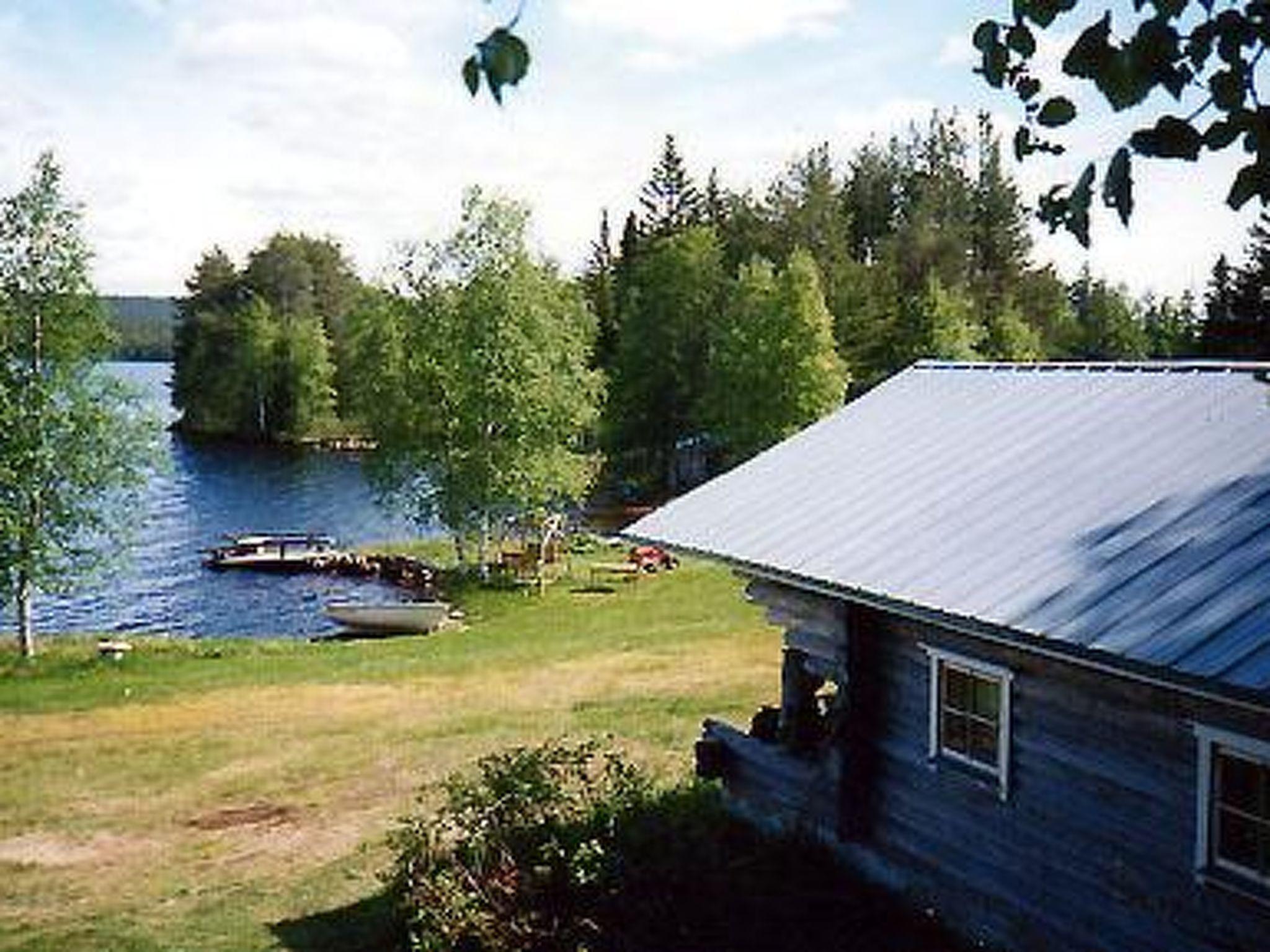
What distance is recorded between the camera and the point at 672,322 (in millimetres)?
80250

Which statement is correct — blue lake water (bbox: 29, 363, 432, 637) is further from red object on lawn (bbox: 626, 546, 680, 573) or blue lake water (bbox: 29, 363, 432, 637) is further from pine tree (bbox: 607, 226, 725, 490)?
pine tree (bbox: 607, 226, 725, 490)

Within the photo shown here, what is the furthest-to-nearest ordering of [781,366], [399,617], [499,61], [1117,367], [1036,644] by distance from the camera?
[781,366] → [399,617] → [1117,367] → [1036,644] → [499,61]

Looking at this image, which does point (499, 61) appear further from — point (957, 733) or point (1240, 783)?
point (957, 733)

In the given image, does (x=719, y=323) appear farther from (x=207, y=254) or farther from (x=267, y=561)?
(x=207, y=254)

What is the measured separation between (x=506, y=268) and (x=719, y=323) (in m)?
29.2

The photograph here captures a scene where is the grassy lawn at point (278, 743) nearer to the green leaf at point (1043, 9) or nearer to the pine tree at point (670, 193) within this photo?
the green leaf at point (1043, 9)

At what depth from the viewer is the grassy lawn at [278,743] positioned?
17.5 m

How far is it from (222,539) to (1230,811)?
60.7 metres

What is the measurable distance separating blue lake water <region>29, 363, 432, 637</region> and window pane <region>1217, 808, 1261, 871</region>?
102ft

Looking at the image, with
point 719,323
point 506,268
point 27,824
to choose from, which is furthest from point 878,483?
point 719,323

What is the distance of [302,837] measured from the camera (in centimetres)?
2022

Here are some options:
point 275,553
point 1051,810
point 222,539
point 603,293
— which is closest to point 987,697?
point 1051,810

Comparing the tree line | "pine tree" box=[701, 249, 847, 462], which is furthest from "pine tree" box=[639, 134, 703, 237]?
"pine tree" box=[701, 249, 847, 462]

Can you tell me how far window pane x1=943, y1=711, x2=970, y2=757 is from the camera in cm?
1384
